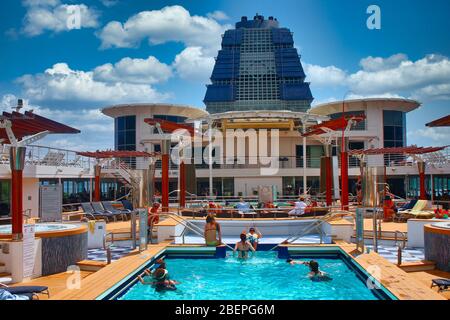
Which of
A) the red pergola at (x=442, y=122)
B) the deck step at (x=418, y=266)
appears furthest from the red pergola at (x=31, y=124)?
the red pergola at (x=442, y=122)

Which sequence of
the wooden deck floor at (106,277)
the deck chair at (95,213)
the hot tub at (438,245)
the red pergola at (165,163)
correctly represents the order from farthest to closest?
the deck chair at (95,213), the red pergola at (165,163), the hot tub at (438,245), the wooden deck floor at (106,277)

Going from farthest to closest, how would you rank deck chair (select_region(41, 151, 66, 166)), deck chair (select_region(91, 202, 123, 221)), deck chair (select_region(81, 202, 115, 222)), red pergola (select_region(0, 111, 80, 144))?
deck chair (select_region(41, 151, 66, 166)) → deck chair (select_region(91, 202, 123, 221)) → deck chair (select_region(81, 202, 115, 222)) → red pergola (select_region(0, 111, 80, 144))

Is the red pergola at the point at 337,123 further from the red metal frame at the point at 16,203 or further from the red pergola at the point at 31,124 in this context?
the red metal frame at the point at 16,203

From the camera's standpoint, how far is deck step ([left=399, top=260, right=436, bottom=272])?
846 cm

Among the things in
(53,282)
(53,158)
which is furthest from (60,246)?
(53,158)

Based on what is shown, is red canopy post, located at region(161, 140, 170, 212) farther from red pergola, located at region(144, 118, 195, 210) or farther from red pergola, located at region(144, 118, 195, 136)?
red pergola, located at region(144, 118, 195, 136)

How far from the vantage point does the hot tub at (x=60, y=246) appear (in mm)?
8242

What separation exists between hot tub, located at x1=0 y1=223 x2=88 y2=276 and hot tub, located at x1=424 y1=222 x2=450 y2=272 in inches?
292

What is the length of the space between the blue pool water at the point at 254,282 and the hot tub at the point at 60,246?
1.72 meters

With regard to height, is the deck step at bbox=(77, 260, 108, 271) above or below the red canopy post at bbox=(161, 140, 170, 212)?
below

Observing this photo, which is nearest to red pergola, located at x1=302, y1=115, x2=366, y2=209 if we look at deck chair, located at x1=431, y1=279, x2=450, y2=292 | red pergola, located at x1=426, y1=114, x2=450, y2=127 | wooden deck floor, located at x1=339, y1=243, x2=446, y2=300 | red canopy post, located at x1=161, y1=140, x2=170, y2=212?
wooden deck floor, located at x1=339, y1=243, x2=446, y2=300

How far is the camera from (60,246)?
861 cm
